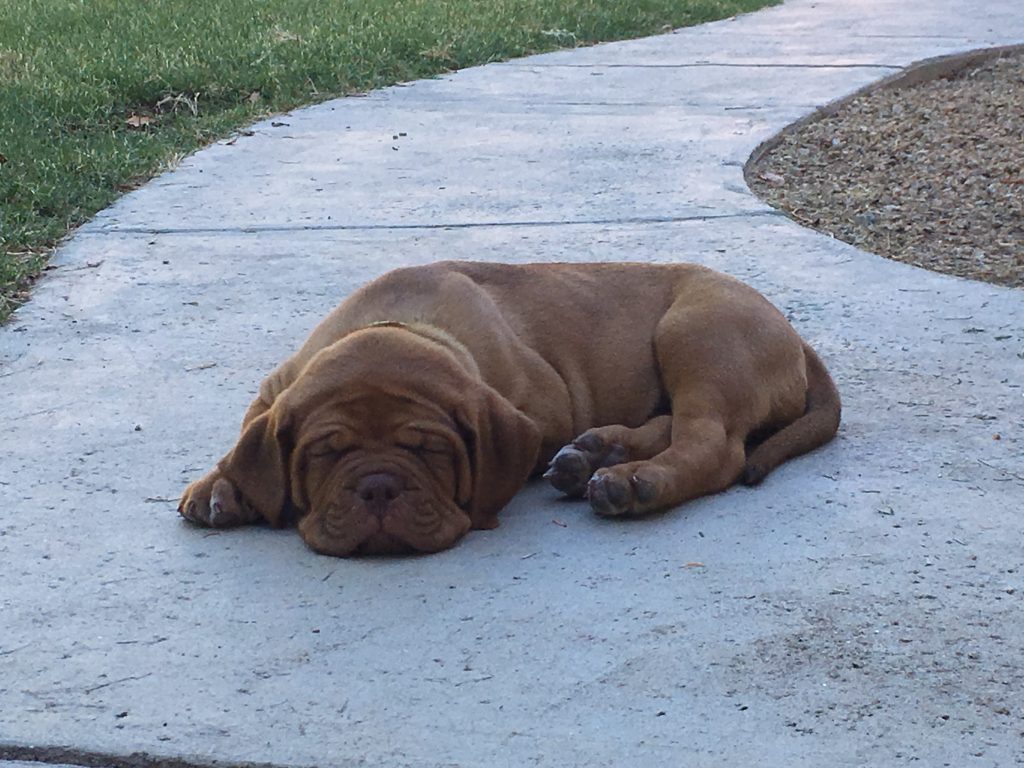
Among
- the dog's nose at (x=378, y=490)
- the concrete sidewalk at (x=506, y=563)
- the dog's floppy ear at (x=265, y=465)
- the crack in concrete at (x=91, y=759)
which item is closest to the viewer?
the crack in concrete at (x=91, y=759)

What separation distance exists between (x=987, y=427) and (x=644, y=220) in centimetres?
246

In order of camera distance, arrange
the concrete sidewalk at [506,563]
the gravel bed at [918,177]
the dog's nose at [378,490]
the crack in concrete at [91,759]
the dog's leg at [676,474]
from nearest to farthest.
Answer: the crack in concrete at [91,759], the concrete sidewalk at [506,563], the dog's nose at [378,490], the dog's leg at [676,474], the gravel bed at [918,177]

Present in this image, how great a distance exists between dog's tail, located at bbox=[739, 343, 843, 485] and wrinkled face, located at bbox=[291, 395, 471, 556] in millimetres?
889

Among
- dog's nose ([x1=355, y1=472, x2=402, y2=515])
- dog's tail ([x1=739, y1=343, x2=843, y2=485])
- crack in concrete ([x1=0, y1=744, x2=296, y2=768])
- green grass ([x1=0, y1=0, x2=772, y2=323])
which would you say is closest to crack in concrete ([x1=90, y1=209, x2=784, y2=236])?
green grass ([x1=0, y1=0, x2=772, y2=323])

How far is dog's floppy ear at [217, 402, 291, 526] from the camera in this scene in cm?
369

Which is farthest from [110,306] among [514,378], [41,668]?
[41,668]

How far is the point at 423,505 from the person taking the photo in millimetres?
3586

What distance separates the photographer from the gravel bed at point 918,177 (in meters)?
6.34

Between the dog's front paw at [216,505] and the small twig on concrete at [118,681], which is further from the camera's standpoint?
the dog's front paw at [216,505]

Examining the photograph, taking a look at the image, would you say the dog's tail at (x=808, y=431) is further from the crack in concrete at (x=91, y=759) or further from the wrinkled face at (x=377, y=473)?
the crack in concrete at (x=91, y=759)

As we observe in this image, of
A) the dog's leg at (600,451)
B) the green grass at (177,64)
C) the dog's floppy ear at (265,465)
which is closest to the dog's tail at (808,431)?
the dog's leg at (600,451)

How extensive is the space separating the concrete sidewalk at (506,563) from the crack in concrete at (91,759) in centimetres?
1

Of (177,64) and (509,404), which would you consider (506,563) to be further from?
(177,64)

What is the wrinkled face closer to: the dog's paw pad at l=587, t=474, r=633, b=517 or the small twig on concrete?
the dog's paw pad at l=587, t=474, r=633, b=517
